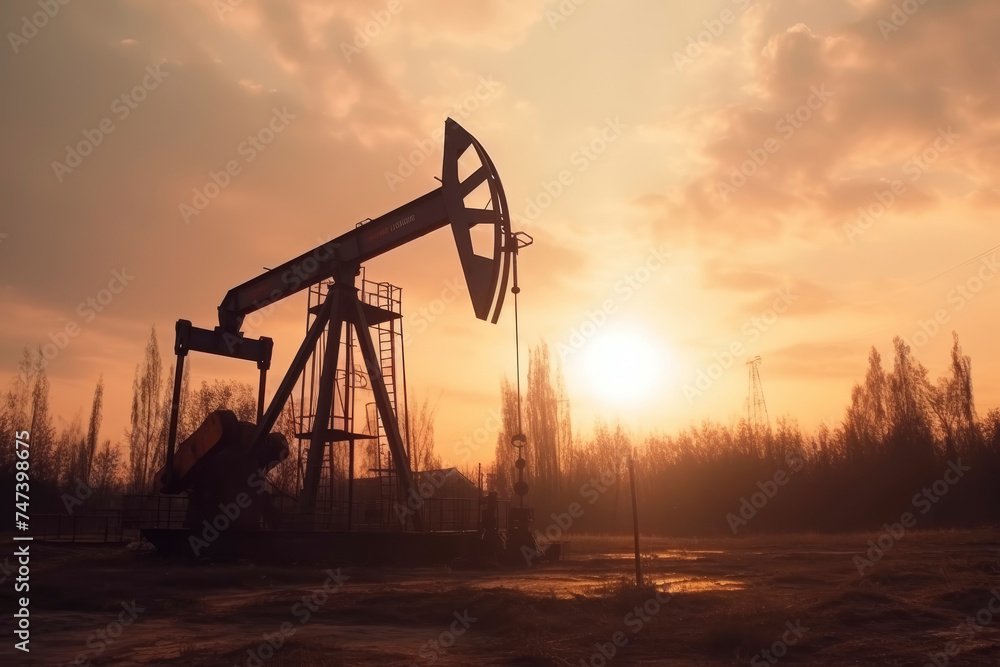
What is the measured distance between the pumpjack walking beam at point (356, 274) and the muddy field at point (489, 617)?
103 inches

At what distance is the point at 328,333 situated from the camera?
13164 mm

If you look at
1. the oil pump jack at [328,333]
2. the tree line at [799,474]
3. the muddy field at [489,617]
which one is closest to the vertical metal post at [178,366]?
the oil pump jack at [328,333]

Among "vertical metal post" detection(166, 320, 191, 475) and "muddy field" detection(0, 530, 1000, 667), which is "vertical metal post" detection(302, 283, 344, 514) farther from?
"vertical metal post" detection(166, 320, 191, 475)

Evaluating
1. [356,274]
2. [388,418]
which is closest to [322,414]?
[388,418]

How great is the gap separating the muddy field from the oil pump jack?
1.80 m

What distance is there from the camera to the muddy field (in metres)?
5.57

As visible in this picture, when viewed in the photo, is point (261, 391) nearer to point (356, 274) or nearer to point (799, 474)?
point (356, 274)

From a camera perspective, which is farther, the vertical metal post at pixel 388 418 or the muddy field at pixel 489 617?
the vertical metal post at pixel 388 418

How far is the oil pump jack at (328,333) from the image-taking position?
38.3 feet

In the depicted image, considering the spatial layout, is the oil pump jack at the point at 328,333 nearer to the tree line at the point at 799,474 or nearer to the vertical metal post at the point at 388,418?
the vertical metal post at the point at 388,418

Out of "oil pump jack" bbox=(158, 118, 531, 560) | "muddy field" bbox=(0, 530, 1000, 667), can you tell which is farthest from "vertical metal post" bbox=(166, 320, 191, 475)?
"muddy field" bbox=(0, 530, 1000, 667)

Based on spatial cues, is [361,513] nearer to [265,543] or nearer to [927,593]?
[265,543]

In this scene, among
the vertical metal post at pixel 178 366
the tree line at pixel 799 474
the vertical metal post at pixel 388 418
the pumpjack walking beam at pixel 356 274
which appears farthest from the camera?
the tree line at pixel 799 474

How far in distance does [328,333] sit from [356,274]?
121cm
